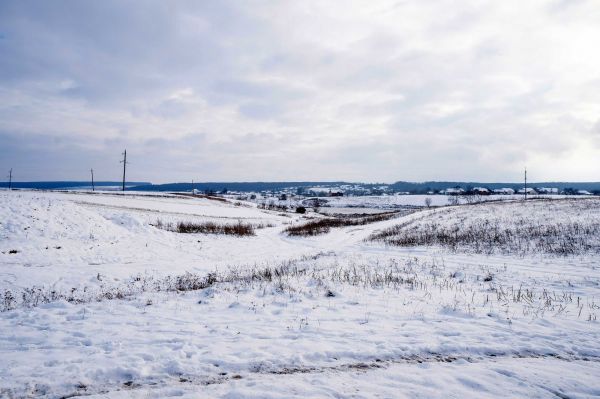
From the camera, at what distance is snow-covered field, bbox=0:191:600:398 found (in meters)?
5.12

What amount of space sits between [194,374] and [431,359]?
4.03 metres

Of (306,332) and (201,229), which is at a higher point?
(306,332)

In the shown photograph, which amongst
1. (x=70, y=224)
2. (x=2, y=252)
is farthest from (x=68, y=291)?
(x=70, y=224)

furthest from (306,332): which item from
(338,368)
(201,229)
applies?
(201,229)

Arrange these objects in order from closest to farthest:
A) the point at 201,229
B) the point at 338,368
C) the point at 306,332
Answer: the point at 338,368
the point at 306,332
the point at 201,229

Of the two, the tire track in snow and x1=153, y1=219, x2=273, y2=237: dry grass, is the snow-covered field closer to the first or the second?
the tire track in snow

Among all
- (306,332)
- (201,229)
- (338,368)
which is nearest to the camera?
(338,368)

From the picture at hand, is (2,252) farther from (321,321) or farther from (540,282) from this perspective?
(540,282)

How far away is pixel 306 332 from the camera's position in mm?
7133

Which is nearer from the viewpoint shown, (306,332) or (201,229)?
(306,332)

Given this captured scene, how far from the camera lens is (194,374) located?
5.44m

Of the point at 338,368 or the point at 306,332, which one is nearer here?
the point at 338,368

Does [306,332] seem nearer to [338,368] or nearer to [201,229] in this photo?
[338,368]

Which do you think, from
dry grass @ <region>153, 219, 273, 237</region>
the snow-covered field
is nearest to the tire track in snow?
the snow-covered field
